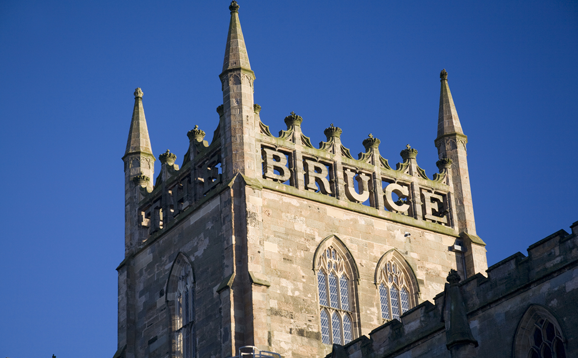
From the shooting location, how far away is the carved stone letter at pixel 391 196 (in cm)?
4812

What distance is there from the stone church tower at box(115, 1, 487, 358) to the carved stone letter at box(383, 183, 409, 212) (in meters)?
0.05

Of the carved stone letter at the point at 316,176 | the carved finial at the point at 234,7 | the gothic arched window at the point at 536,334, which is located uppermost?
the carved finial at the point at 234,7

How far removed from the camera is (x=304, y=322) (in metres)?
43.2

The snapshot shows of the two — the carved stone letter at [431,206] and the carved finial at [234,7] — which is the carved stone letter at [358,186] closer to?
the carved stone letter at [431,206]

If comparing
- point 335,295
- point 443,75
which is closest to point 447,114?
point 443,75

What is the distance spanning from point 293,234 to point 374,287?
3.83 m

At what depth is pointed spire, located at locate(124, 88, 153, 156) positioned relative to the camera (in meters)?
52.3

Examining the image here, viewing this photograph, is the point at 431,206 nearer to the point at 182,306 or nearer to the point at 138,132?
the point at 182,306

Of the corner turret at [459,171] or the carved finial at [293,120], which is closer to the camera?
the carved finial at [293,120]

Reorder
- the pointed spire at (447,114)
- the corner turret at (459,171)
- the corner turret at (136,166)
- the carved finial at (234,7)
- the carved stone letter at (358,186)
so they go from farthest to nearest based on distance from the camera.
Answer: the pointed spire at (447,114) < the corner turret at (136,166) < the corner turret at (459,171) < the carved finial at (234,7) < the carved stone letter at (358,186)

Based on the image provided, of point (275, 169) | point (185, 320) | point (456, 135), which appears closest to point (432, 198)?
point (456, 135)

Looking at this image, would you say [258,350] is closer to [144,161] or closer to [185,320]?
[185,320]

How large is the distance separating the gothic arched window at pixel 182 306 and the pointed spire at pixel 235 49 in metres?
7.17

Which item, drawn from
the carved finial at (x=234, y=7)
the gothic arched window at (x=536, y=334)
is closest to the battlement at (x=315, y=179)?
the carved finial at (x=234, y=7)
